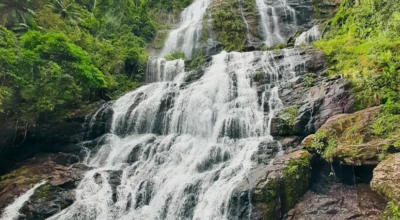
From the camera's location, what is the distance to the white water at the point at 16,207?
11.3 m

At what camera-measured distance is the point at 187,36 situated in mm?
29047

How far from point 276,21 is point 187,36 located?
7.77 meters

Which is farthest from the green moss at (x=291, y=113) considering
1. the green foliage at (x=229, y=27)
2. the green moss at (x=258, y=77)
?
the green foliage at (x=229, y=27)

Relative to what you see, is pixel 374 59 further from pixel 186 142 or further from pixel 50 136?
pixel 50 136

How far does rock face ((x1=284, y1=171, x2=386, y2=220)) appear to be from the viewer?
30.0 ft

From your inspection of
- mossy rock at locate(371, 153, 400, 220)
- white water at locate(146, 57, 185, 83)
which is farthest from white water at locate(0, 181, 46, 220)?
white water at locate(146, 57, 185, 83)

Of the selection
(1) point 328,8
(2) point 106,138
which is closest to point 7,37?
(2) point 106,138

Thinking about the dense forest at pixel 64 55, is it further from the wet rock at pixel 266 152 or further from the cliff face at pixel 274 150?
the wet rock at pixel 266 152

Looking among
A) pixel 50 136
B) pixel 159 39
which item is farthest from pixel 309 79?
pixel 159 39

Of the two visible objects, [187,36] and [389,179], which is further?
[187,36]

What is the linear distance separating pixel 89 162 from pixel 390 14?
14881mm

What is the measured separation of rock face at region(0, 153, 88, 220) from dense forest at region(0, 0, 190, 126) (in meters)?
2.25

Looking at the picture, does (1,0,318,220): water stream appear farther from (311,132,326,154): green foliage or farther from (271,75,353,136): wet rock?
(311,132,326,154): green foliage

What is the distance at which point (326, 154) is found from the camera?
10797mm
